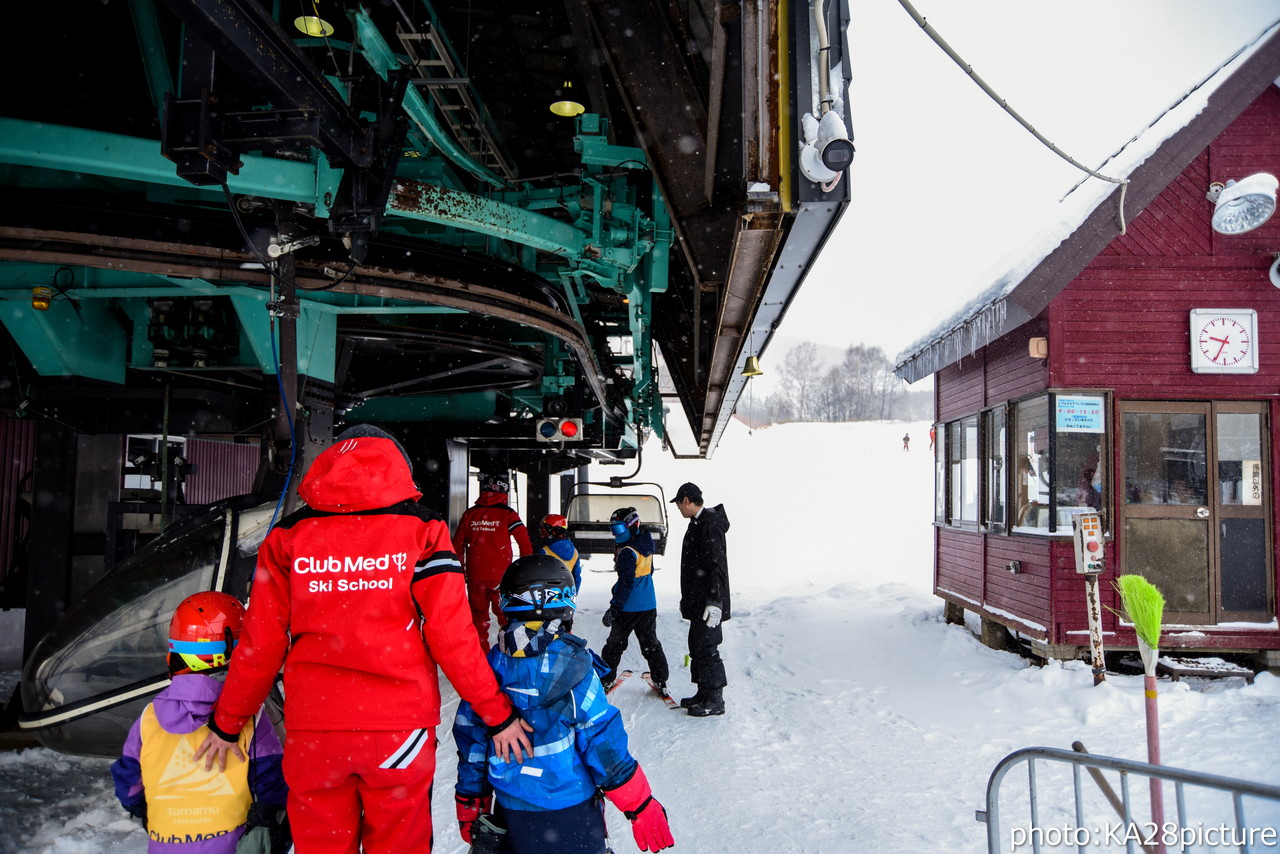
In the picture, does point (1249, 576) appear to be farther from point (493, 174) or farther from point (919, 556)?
point (919, 556)

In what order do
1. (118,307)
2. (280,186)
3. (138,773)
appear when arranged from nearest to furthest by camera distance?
(138,773) < (280,186) < (118,307)

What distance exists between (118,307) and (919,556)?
19.8 metres

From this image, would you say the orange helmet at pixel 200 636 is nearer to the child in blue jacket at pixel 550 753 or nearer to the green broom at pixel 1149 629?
the child in blue jacket at pixel 550 753

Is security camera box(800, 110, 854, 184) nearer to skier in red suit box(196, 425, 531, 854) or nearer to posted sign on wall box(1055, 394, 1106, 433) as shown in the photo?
skier in red suit box(196, 425, 531, 854)

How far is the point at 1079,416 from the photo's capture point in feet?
25.7

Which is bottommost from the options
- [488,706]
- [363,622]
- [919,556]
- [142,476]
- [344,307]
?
[919,556]

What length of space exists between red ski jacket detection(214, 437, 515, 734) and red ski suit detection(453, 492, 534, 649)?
4.92 meters

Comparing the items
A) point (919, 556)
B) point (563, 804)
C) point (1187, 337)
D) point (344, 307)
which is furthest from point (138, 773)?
point (919, 556)

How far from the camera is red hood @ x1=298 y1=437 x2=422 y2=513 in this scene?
8.93 feet

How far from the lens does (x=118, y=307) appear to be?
641cm

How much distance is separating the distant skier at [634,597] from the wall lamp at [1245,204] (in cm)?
628

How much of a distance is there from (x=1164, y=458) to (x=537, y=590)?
7.67 metres

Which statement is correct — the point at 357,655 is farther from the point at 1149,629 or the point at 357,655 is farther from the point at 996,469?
the point at 996,469

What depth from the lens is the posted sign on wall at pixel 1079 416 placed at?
7809 millimetres
